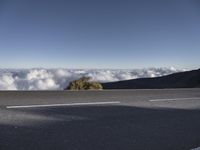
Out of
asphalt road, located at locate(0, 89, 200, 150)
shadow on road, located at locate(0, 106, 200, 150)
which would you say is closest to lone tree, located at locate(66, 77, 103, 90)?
asphalt road, located at locate(0, 89, 200, 150)

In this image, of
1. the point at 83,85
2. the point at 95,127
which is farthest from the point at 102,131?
the point at 83,85

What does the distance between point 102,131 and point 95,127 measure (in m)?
0.37

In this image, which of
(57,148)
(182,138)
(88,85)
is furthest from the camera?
(88,85)

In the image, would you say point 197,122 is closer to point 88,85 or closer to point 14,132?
point 14,132

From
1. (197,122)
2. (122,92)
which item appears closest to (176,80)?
(122,92)

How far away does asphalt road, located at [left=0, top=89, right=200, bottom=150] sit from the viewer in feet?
19.8

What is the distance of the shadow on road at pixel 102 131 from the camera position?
596cm

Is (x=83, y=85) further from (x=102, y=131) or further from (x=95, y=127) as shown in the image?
(x=102, y=131)

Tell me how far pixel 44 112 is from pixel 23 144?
11.4 ft

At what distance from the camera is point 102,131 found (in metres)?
7.10

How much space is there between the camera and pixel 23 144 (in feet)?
18.9

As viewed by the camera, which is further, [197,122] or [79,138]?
[197,122]

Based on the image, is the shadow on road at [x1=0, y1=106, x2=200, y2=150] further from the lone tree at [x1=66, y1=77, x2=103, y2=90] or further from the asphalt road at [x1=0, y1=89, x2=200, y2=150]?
the lone tree at [x1=66, y1=77, x2=103, y2=90]

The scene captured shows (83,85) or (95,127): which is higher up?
(83,85)
